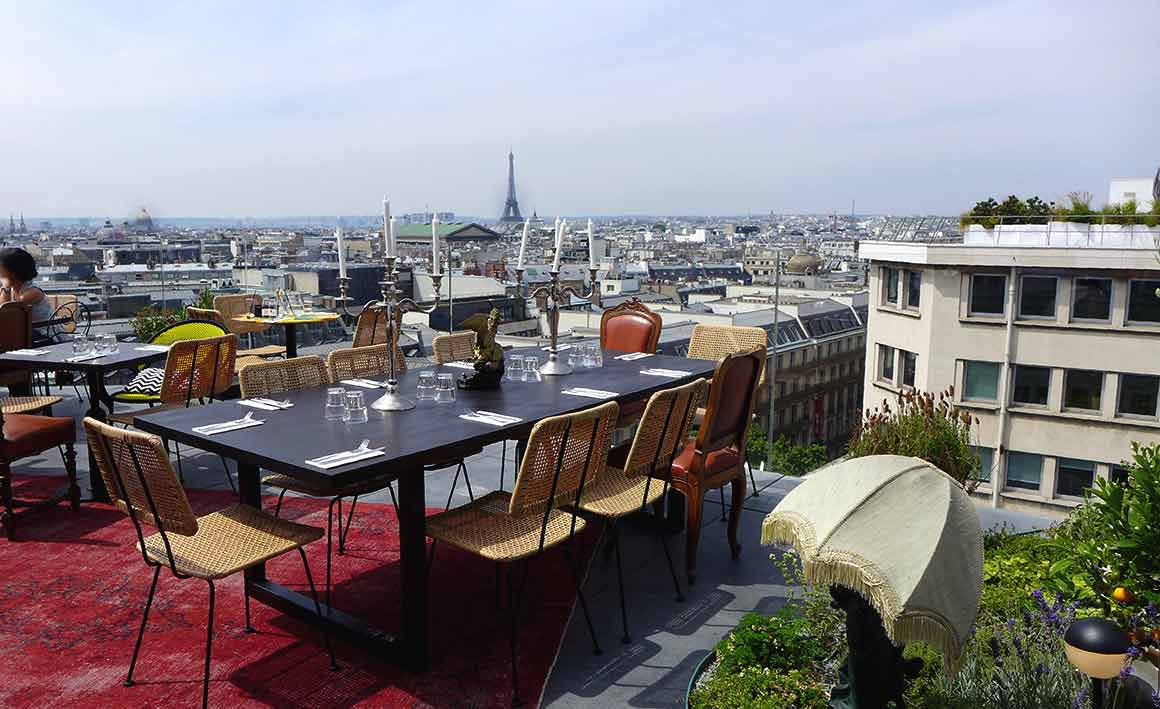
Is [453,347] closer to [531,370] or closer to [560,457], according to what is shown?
[531,370]

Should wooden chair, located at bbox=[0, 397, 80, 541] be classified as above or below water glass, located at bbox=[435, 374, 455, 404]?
below

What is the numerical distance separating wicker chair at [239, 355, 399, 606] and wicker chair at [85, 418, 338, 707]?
2.09 ft

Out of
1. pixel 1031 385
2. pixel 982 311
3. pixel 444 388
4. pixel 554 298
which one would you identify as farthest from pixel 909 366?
pixel 444 388

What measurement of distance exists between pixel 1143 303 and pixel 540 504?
21053 mm

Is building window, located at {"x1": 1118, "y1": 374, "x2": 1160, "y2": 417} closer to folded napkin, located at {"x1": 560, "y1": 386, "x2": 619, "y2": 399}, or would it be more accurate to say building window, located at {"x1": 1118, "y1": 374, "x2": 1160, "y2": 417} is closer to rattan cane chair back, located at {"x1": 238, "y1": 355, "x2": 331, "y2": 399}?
folded napkin, located at {"x1": 560, "y1": 386, "x2": 619, "y2": 399}

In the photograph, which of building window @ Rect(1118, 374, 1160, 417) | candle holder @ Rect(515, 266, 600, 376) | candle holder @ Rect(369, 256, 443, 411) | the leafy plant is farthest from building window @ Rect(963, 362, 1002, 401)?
candle holder @ Rect(369, 256, 443, 411)

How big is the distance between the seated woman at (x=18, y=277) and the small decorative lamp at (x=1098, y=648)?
6311 mm

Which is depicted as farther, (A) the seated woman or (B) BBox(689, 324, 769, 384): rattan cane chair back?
(A) the seated woman

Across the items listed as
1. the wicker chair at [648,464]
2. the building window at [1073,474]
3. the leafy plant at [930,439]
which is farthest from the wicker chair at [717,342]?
the building window at [1073,474]

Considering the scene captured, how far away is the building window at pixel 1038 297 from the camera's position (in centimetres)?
2006

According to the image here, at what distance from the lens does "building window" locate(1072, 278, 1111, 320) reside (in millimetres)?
19453

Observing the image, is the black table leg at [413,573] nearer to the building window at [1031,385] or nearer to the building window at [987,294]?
the building window at [987,294]

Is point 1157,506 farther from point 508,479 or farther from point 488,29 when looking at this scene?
point 488,29

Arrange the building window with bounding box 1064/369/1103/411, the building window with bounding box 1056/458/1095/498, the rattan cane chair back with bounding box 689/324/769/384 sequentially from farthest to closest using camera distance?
the building window with bounding box 1056/458/1095/498
the building window with bounding box 1064/369/1103/411
the rattan cane chair back with bounding box 689/324/769/384
